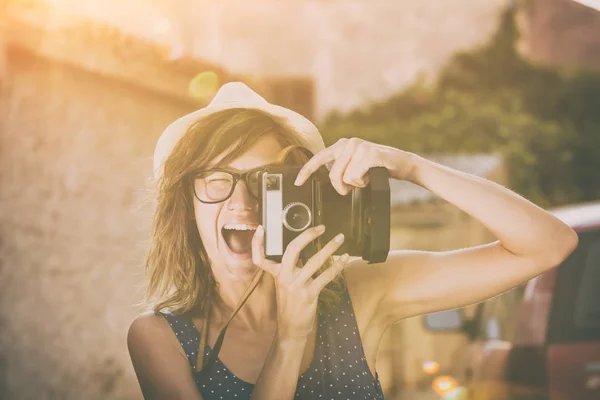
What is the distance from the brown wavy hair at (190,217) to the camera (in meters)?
1.93

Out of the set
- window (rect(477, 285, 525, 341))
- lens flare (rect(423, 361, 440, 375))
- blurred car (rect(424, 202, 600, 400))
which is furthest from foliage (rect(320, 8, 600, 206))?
blurred car (rect(424, 202, 600, 400))

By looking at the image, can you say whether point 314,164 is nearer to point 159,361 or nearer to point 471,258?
point 471,258

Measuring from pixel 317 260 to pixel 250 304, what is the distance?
0.44 m

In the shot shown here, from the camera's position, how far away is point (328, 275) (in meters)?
1.65

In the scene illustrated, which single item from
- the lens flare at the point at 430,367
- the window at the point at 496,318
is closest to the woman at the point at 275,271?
the window at the point at 496,318

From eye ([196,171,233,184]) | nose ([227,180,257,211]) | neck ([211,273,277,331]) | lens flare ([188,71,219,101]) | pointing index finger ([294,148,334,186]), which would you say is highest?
lens flare ([188,71,219,101])

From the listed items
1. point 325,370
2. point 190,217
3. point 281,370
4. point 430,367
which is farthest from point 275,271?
point 430,367

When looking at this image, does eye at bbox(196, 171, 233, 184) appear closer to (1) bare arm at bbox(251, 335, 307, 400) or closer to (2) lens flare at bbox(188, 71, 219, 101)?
(1) bare arm at bbox(251, 335, 307, 400)

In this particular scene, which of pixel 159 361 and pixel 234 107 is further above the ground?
pixel 234 107

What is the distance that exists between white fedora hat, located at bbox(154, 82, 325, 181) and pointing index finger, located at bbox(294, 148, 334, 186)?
325 millimetres

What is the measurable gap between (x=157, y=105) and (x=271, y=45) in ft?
30.7

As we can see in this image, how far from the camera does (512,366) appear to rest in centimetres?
281

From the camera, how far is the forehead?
192cm

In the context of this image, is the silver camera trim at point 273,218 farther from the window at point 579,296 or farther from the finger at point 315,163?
the window at point 579,296
